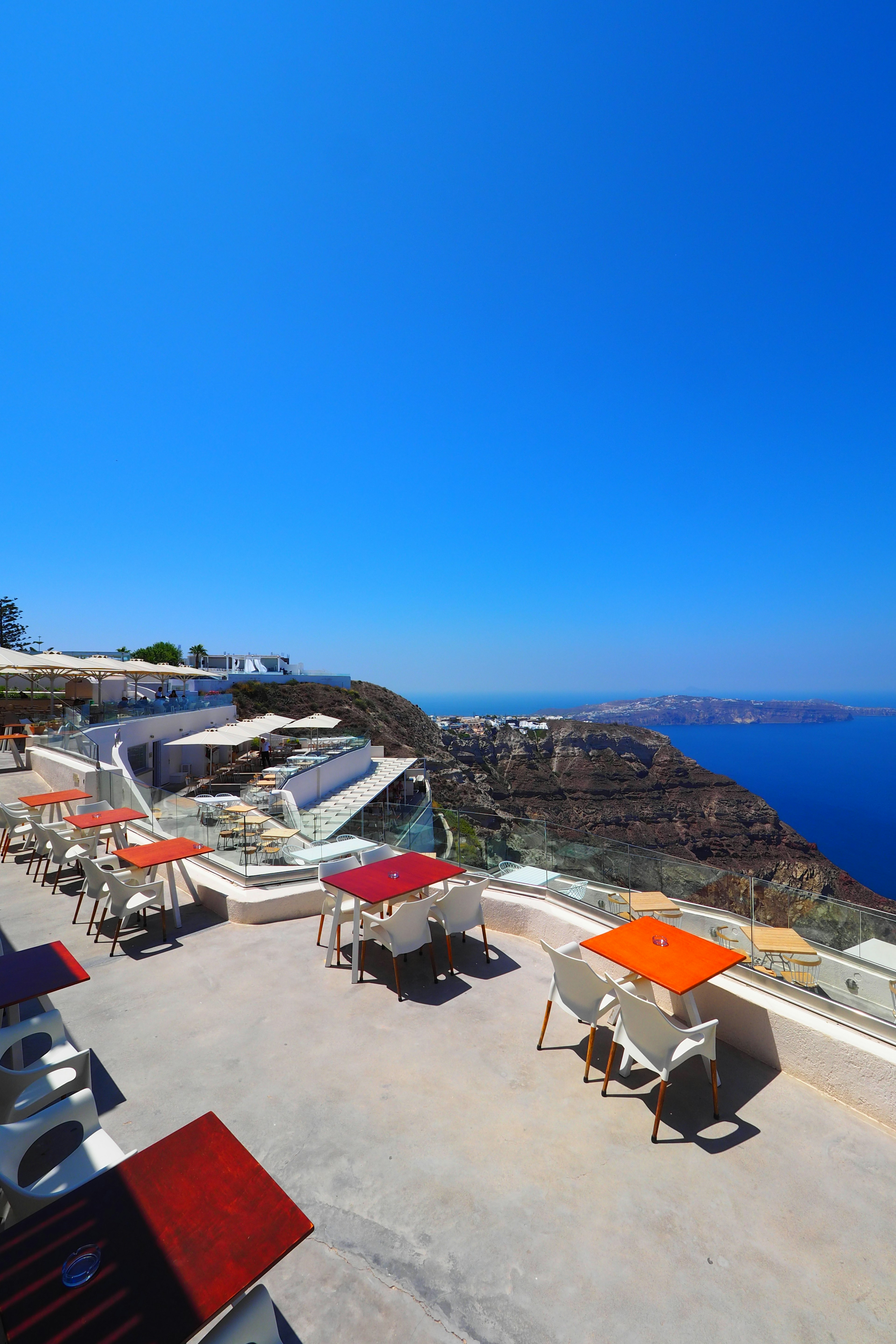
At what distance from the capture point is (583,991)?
373 centimetres

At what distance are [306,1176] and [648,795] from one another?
66804 mm

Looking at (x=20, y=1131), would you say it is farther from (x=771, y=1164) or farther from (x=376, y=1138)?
(x=771, y=1164)

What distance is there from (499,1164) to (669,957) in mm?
1611

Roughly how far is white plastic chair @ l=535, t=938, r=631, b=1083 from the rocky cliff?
32653mm

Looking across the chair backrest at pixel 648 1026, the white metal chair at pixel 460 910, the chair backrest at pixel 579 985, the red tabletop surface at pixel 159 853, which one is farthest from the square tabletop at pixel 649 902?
the red tabletop surface at pixel 159 853

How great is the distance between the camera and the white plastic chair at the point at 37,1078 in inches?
109

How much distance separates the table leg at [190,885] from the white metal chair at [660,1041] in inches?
203

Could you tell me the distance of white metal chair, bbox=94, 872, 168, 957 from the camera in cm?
561

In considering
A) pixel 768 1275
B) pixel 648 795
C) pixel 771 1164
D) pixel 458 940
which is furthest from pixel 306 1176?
pixel 648 795

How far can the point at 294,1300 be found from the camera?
224 cm

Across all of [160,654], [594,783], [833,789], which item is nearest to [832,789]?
[833,789]

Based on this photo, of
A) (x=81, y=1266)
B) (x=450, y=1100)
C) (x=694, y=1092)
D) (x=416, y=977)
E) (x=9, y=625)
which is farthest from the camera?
(x=9, y=625)

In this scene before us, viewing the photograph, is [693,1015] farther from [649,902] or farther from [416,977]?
[649,902]

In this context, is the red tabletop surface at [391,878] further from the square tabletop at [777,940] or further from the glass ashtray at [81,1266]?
the glass ashtray at [81,1266]
